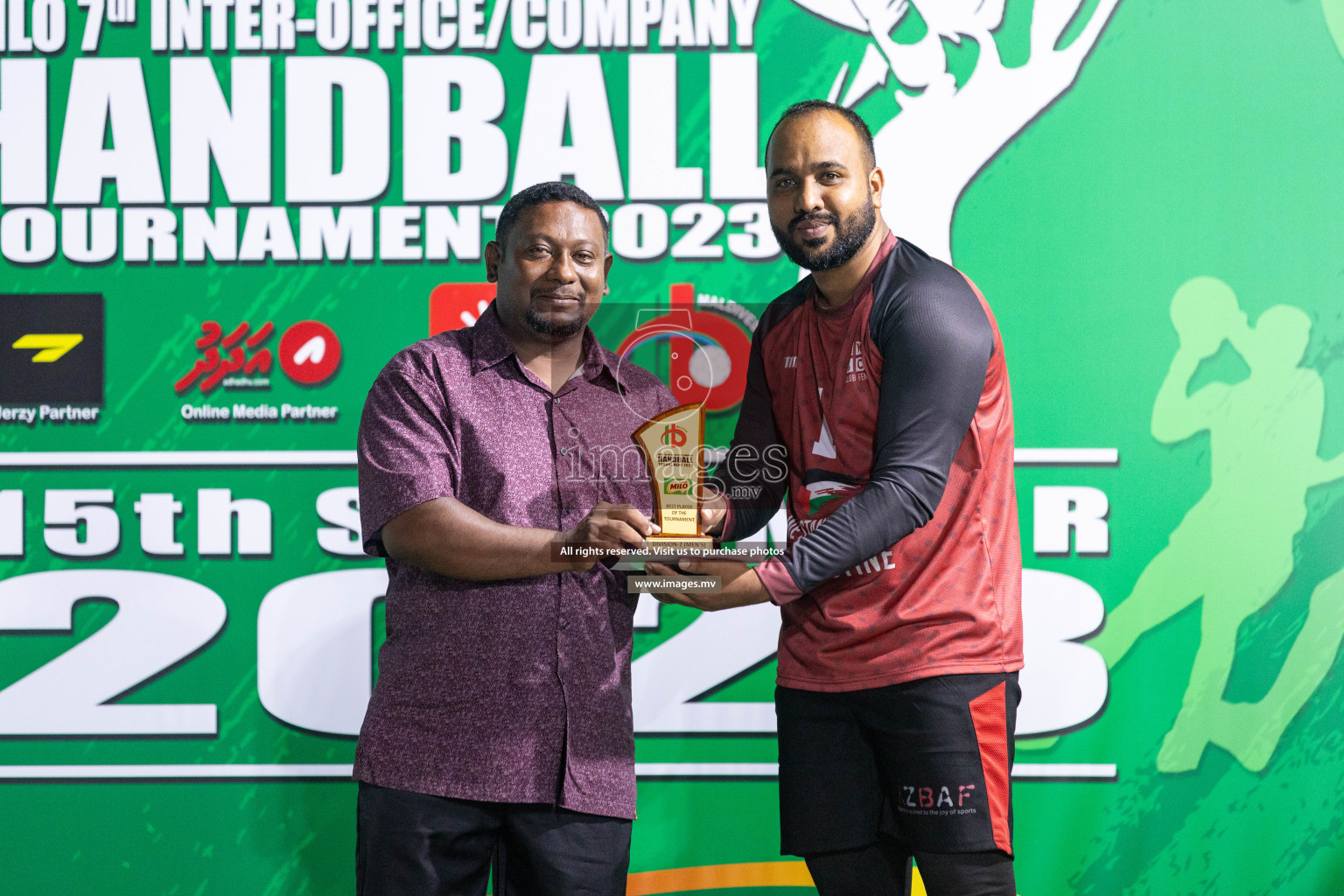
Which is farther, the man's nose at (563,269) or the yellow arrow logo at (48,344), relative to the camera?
the yellow arrow logo at (48,344)

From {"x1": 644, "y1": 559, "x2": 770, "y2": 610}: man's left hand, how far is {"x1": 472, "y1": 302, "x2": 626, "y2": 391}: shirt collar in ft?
1.17

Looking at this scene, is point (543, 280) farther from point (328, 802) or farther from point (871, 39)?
point (328, 802)

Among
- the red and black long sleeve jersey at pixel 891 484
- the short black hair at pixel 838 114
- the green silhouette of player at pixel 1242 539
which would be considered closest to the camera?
the red and black long sleeve jersey at pixel 891 484

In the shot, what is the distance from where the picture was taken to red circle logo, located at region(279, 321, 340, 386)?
98.1 inches

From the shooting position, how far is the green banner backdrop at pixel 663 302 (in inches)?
96.8

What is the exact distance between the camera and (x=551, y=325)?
1.74 meters

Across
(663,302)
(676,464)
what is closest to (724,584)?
(676,464)

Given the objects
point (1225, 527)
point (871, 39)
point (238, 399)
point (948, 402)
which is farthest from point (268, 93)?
point (1225, 527)

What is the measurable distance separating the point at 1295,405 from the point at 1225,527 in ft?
1.19

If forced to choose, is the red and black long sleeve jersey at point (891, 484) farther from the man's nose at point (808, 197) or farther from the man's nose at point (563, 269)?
the man's nose at point (563, 269)

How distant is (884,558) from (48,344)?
2226 millimetres

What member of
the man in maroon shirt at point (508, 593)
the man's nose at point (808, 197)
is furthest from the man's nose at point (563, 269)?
the man's nose at point (808, 197)

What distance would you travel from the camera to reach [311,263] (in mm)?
2500

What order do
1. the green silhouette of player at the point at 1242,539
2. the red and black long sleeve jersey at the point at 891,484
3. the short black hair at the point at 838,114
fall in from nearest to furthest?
the red and black long sleeve jersey at the point at 891,484 < the short black hair at the point at 838,114 < the green silhouette of player at the point at 1242,539
